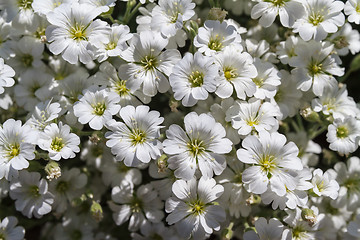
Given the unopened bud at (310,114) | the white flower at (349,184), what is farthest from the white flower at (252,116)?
the white flower at (349,184)

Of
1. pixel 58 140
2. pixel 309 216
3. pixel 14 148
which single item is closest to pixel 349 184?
pixel 309 216

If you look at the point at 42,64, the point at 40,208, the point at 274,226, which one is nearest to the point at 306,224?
the point at 274,226

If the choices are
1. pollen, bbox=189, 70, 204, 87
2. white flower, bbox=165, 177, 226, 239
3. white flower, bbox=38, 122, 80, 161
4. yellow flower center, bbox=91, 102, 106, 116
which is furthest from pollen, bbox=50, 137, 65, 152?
pollen, bbox=189, 70, 204, 87

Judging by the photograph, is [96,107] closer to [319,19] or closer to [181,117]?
[181,117]

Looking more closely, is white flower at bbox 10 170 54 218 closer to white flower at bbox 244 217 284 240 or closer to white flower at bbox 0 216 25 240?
white flower at bbox 0 216 25 240

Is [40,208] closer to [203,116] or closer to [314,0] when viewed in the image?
[203,116]

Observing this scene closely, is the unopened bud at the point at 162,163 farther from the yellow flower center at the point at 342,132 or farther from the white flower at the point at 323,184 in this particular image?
the yellow flower center at the point at 342,132
